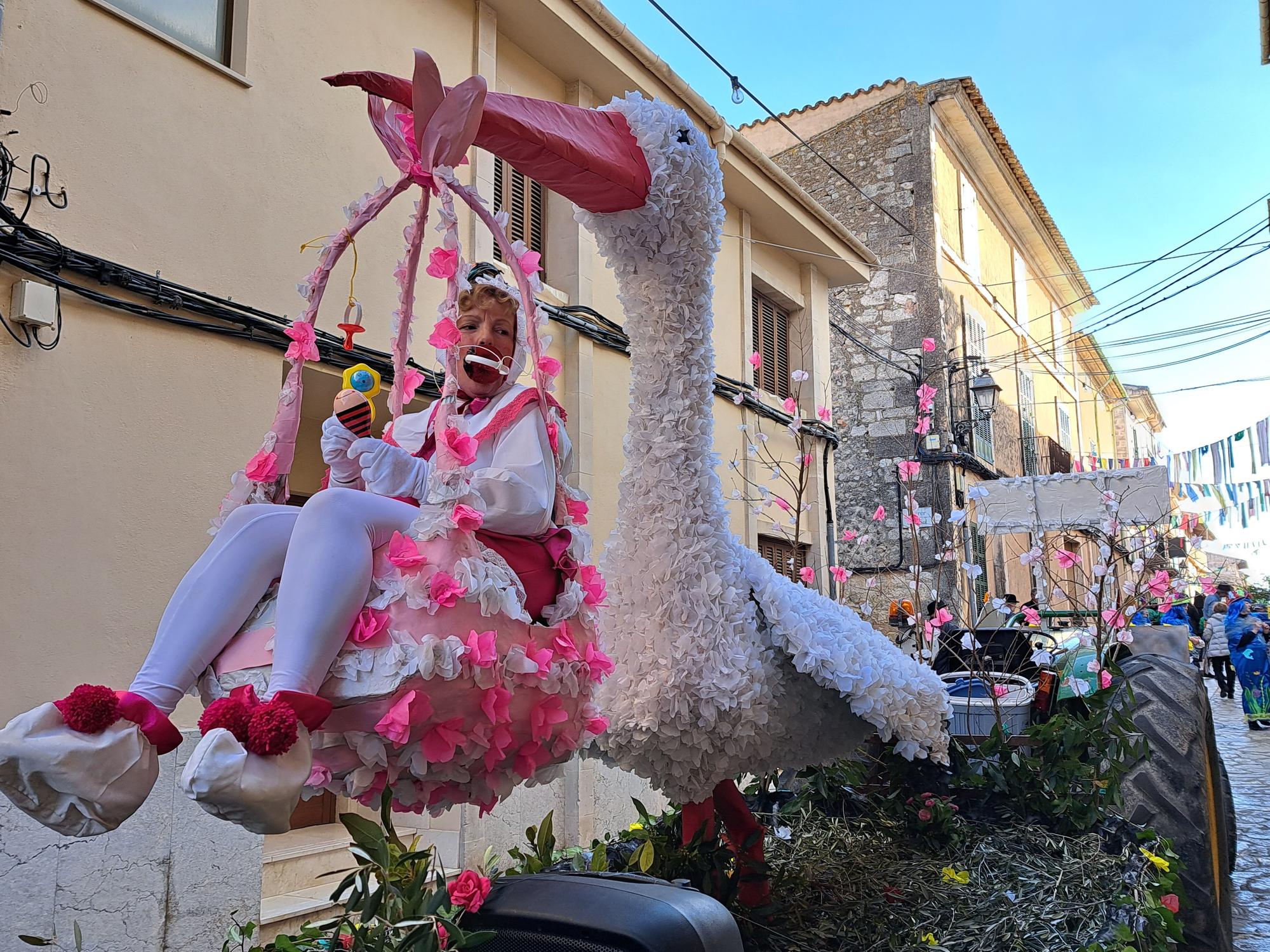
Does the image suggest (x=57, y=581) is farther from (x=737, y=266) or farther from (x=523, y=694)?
(x=737, y=266)

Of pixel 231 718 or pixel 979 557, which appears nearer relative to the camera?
pixel 231 718

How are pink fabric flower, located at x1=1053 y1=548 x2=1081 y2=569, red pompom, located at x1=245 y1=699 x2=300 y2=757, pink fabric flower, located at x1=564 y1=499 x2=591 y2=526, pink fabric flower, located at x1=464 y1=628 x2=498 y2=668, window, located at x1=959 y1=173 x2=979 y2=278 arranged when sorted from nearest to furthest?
1. red pompom, located at x1=245 y1=699 x2=300 y2=757
2. pink fabric flower, located at x1=464 y1=628 x2=498 y2=668
3. pink fabric flower, located at x1=564 y1=499 x2=591 y2=526
4. pink fabric flower, located at x1=1053 y1=548 x2=1081 y2=569
5. window, located at x1=959 y1=173 x2=979 y2=278

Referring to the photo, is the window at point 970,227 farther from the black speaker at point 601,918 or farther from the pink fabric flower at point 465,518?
the black speaker at point 601,918

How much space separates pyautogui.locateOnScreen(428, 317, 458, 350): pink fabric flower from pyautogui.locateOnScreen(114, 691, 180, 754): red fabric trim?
79cm

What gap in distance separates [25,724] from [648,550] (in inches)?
58.8

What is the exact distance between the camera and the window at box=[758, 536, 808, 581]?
31.0 ft

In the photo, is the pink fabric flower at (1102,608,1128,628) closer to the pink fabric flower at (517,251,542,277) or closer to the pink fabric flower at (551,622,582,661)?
the pink fabric flower at (551,622,582,661)

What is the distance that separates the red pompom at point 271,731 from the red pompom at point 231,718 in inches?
0.4

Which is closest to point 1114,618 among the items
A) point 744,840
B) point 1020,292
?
point 744,840

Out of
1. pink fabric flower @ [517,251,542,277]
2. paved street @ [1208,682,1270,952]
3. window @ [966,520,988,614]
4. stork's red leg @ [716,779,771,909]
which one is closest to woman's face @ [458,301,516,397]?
pink fabric flower @ [517,251,542,277]

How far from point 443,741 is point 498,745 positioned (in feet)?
0.35

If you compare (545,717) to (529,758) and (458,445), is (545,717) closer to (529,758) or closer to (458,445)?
(529,758)

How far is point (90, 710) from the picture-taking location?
1.49 meters

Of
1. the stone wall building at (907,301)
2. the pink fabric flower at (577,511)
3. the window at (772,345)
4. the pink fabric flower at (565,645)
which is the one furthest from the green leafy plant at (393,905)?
the stone wall building at (907,301)
